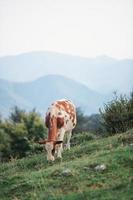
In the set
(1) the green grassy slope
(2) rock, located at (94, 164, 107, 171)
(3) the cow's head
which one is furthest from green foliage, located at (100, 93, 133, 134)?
(2) rock, located at (94, 164, 107, 171)

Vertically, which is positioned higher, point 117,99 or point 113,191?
point 117,99

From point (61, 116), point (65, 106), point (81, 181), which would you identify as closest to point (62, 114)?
point (61, 116)

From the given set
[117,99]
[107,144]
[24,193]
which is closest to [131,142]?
[107,144]

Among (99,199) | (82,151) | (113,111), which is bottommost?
(99,199)

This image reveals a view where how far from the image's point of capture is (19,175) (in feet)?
46.2

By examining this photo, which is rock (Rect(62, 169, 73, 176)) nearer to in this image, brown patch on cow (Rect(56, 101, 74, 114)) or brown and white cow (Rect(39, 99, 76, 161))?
brown and white cow (Rect(39, 99, 76, 161))

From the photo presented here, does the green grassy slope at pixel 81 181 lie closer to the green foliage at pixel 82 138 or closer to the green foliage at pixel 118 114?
the green foliage at pixel 82 138

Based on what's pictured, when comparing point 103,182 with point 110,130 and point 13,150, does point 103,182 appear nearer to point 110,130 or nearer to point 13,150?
point 110,130

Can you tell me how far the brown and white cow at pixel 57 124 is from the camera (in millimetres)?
16406

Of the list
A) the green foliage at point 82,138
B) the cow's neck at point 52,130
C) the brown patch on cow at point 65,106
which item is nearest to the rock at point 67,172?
the cow's neck at point 52,130

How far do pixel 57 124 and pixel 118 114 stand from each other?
6052 mm

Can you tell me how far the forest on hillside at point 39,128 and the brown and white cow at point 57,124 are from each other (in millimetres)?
3417

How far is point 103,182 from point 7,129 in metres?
48.8

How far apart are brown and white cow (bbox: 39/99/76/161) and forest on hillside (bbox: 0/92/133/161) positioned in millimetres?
3417
